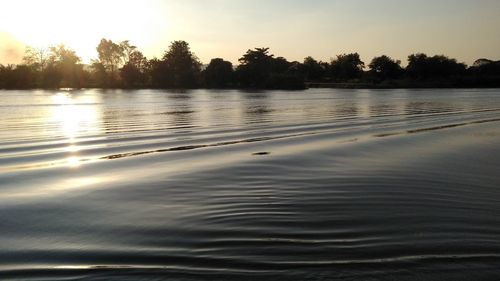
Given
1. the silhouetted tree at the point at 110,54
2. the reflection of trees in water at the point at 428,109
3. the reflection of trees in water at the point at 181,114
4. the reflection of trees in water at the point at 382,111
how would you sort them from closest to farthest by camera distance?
1. the reflection of trees in water at the point at 181,114
2. the reflection of trees in water at the point at 382,111
3. the reflection of trees in water at the point at 428,109
4. the silhouetted tree at the point at 110,54

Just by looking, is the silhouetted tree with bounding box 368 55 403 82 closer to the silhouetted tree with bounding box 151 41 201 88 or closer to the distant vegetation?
the distant vegetation

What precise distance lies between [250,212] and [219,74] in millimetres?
104768

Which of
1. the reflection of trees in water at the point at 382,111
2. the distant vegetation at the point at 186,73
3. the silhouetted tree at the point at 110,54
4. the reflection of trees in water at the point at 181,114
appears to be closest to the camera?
the reflection of trees in water at the point at 181,114

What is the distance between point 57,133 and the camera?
1518cm

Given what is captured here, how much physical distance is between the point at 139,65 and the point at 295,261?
12058cm

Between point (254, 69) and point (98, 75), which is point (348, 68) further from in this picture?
point (98, 75)

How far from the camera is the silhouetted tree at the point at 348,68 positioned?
138m

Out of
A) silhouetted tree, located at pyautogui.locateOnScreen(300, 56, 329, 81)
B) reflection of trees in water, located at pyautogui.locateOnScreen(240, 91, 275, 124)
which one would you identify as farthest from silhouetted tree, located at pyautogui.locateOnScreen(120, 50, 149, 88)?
reflection of trees in water, located at pyautogui.locateOnScreen(240, 91, 275, 124)

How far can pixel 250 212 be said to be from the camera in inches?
218

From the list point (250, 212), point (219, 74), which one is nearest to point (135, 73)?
point (219, 74)

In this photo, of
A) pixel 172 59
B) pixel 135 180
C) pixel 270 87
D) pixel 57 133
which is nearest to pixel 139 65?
pixel 172 59

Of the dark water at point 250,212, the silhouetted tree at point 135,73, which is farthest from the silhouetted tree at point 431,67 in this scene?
the dark water at point 250,212

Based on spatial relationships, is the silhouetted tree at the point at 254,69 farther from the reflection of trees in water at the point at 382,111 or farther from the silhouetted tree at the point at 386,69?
the reflection of trees in water at the point at 382,111

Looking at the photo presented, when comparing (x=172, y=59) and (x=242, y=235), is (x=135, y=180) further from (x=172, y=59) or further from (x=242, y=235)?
(x=172, y=59)
